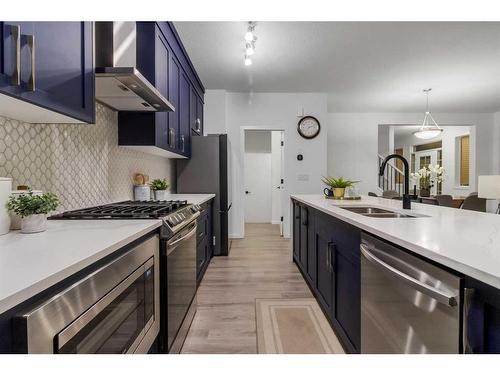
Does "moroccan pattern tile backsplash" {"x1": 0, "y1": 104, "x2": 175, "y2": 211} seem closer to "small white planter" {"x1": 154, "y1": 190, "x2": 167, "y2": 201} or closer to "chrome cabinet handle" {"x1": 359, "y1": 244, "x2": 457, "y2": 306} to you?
"small white planter" {"x1": 154, "y1": 190, "x2": 167, "y2": 201}

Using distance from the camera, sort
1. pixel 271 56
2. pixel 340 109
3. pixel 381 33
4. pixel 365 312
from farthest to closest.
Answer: pixel 340 109, pixel 271 56, pixel 381 33, pixel 365 312

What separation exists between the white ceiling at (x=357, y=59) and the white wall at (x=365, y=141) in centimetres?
109

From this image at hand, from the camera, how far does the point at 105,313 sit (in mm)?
956

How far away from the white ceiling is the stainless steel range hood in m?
1.19

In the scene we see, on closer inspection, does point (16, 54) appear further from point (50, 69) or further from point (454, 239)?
point (454, 239)

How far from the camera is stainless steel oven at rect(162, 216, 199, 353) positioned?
60.2 inches

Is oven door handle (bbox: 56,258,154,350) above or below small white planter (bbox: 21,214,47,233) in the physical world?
below

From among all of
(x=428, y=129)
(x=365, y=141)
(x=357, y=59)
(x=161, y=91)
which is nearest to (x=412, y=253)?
(x=161, y=91)

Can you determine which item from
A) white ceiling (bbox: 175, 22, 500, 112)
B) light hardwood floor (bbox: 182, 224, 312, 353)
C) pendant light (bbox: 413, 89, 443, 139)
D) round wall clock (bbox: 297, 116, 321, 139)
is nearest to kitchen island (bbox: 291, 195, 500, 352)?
light hardwood floor (bbox: 182, 224, 312, 353)

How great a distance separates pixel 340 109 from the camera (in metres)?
6.39

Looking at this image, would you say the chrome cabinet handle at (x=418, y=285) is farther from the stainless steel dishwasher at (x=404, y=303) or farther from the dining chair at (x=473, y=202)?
the dining chair at (x=473, y=202)

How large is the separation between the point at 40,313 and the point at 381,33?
361cm

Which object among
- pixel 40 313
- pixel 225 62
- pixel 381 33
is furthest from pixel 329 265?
pixel 225 62

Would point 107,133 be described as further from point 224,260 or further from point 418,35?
point 418,35
